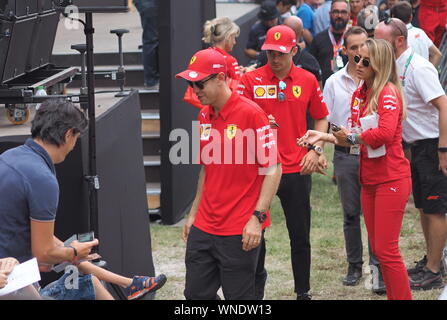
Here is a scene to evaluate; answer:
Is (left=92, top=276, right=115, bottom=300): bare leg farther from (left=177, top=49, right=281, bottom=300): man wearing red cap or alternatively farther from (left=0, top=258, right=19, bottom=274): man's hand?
(left=0, top=258, right=19, bottom=274): man's hand

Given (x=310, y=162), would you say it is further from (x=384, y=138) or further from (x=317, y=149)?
(x=384, y=138)

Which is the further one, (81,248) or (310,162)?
(310,162)

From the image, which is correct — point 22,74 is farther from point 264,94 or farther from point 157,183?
point 157,183

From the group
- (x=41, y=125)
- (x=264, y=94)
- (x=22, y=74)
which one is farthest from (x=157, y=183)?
(x=41, y=125)

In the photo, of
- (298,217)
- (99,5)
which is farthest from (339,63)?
(99,5)

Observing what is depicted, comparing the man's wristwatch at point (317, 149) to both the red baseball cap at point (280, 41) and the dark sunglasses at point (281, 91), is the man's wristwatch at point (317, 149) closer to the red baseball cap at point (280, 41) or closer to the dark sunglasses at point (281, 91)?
the dark sunglasses at point (281, 91)

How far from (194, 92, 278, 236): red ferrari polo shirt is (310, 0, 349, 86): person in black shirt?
5086mm

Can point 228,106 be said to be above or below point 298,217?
above

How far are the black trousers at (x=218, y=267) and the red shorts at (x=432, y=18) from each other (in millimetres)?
6933

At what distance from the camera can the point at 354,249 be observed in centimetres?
726

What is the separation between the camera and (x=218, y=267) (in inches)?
202

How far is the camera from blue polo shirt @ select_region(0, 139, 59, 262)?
4266mm

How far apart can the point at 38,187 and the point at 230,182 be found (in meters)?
1.17
